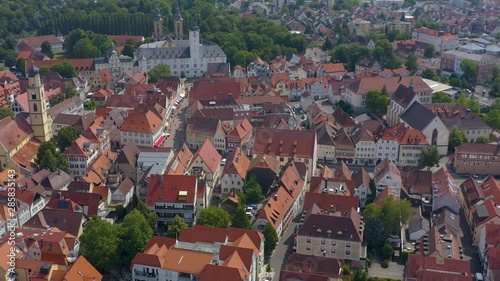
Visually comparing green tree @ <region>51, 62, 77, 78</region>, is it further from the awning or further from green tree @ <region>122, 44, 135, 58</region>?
the awning

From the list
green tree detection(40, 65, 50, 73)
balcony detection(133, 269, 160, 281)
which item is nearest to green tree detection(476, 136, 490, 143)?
balcony detection(133, 269, 160, 281)

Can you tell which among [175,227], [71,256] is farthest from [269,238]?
[71,256]

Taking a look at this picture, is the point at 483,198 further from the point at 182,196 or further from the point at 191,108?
the point at 191,108

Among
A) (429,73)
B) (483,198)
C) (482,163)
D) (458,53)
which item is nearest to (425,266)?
(483,198)

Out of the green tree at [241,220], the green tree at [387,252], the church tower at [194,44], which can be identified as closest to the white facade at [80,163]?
the green tree at [241,220]

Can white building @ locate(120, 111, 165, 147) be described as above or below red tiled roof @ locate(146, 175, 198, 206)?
below

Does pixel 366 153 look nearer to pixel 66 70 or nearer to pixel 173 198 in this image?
pixel 173 198

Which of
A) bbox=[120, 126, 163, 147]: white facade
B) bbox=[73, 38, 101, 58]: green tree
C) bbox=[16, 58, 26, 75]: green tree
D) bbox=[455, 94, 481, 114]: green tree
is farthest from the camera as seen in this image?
bbox=[73, 38, 101, 58]: green tree
